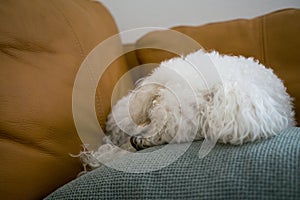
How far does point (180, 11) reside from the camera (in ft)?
4.32

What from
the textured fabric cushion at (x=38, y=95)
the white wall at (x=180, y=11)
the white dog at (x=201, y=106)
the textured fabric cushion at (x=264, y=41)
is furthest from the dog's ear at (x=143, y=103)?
the white wall at (x=180, y=11)

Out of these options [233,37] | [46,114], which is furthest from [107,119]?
[233,37]

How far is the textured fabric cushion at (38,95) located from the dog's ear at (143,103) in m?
0.13

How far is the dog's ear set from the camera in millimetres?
797

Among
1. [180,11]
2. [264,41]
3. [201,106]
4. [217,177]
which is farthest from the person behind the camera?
[180,11]

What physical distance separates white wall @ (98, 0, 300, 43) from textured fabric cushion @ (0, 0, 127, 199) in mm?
A: 453

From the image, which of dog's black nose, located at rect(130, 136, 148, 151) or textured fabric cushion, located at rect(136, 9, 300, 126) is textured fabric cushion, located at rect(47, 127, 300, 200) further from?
textured fabric cushion, located at rect(136, 9, 300, 126)

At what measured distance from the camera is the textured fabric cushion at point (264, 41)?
0.94m

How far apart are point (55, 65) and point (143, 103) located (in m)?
0.24

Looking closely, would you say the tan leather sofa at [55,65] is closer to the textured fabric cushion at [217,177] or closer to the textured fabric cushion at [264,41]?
the textured fabric cushion at [264,41]

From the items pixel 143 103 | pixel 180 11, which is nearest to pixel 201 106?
pixel 143 103

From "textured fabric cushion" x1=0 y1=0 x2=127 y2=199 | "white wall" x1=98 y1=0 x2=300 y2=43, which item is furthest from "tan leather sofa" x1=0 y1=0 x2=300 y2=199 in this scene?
"white wall" x1=98 y1=0 x2=300 y2=43

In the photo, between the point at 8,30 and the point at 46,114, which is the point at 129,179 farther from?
the point at 8,30

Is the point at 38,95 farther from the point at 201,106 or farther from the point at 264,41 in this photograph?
the point at 264,41
